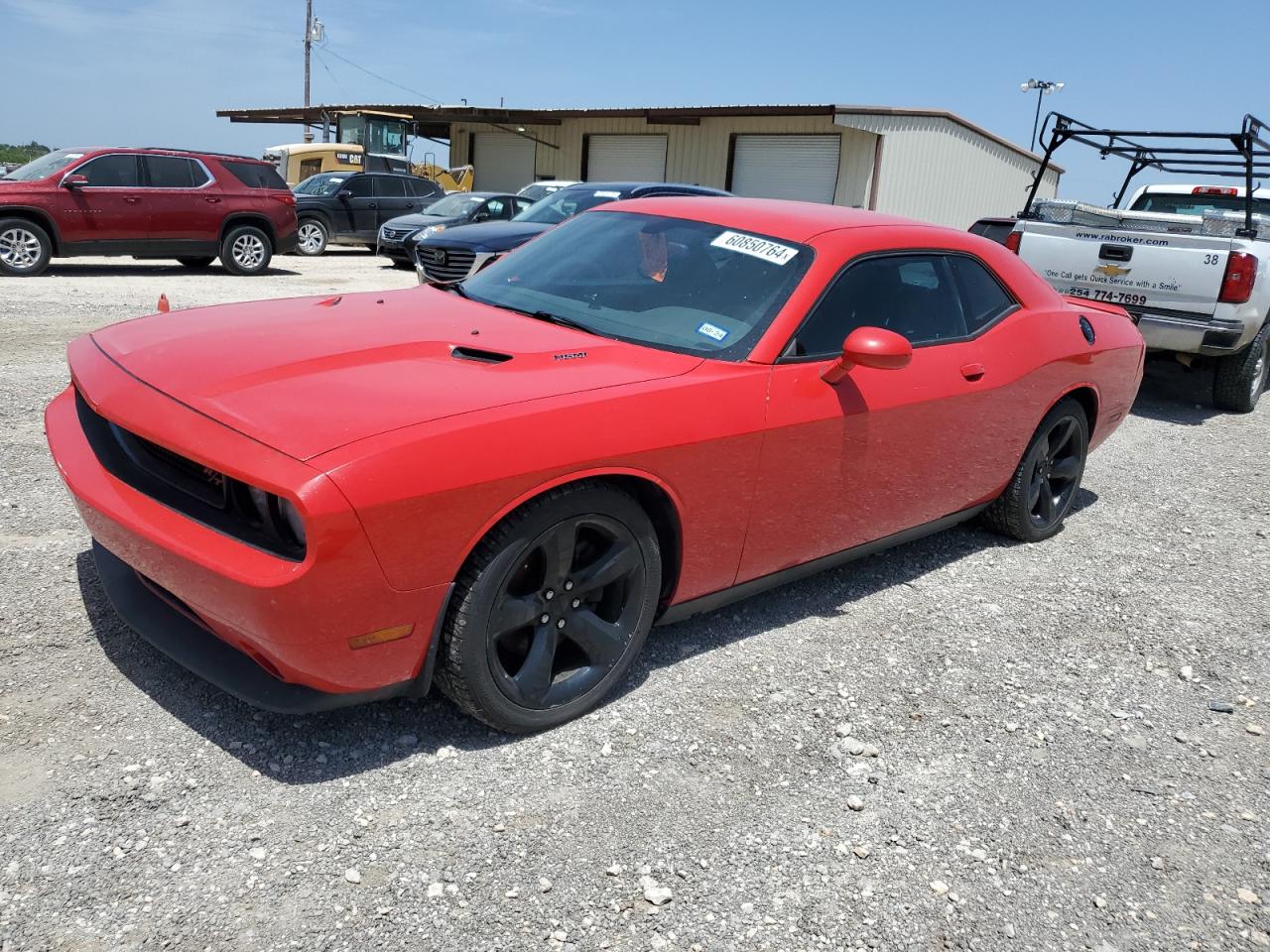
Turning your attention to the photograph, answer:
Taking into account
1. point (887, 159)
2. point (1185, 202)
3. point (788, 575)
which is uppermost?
point (887, 159)

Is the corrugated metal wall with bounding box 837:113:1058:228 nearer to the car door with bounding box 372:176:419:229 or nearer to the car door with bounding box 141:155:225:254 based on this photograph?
the car door with bounding box 372:176:419:229

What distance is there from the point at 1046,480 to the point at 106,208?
40.5 ft

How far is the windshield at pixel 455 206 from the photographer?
17.5 meters

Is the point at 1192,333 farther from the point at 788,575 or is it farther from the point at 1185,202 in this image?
the point at 788,575

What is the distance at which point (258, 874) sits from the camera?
246cm

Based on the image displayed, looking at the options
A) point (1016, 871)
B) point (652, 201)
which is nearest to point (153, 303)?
point (652, 201)

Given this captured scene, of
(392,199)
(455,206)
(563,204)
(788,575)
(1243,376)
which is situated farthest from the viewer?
(392,199)

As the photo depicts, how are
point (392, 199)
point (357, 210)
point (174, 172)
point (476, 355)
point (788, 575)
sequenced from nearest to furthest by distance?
point (476, 355) < point (788, 575) < point (174, 172) < point (357, 210) < point (392, 199)

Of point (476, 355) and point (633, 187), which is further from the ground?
point (633, 187)

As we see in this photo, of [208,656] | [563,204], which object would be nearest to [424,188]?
[563,204]

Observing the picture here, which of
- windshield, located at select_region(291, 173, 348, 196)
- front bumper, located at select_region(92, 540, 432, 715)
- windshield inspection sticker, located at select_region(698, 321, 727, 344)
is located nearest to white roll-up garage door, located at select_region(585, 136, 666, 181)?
windshield, located at select_region(291, 173, 348, 196)

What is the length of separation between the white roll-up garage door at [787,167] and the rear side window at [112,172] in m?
15.5

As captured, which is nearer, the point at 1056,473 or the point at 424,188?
the point at 1056,473

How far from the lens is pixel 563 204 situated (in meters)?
12.7
